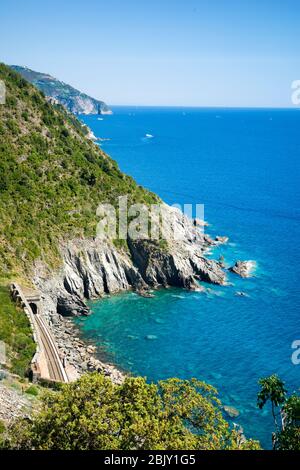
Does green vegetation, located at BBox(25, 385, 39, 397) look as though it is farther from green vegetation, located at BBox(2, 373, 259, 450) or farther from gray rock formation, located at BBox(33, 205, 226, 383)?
gray rock formation, located at BBox(33, 205, 226, 383)

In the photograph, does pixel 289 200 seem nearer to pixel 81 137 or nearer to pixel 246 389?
pixel 81 137

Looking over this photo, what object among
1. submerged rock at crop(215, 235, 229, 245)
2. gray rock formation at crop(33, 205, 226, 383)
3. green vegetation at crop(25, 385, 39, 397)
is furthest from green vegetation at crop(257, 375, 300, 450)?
submerged rock at crop(215, 235, 229, 245)

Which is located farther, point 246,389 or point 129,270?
point 129,270

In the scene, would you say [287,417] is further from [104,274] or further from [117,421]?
[104,274]

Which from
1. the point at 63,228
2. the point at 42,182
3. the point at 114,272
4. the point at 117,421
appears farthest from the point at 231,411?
the point at 42,182

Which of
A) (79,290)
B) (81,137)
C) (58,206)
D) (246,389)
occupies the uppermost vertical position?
(81,137)

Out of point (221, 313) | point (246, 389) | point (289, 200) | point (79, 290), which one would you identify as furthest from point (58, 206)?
point (289, 200)
